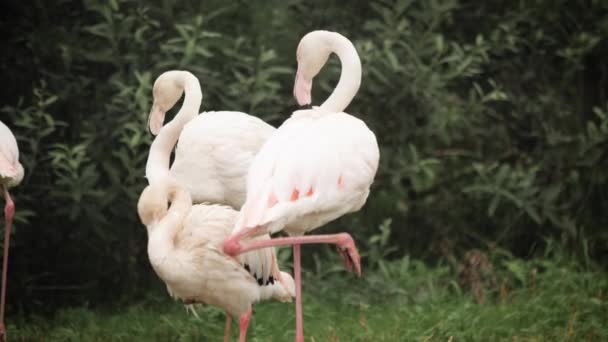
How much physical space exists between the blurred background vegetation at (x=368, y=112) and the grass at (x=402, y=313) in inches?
12.5

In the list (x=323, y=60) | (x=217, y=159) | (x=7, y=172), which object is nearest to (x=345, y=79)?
(x=323, y=60)

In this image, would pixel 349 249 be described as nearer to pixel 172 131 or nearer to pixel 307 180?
pixel 307 180

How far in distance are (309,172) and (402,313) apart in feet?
6.82

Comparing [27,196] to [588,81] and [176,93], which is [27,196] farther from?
[588,81]

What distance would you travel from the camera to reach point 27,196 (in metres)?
6.78

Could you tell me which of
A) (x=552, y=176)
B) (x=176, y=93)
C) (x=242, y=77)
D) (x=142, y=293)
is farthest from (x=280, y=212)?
(x=552, y=176)

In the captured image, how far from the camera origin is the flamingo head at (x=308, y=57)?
5316 mm

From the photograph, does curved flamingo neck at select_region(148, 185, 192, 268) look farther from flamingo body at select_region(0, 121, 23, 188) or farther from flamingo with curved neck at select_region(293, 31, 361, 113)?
flamingo body at select_region(0, 121, 23, 188)

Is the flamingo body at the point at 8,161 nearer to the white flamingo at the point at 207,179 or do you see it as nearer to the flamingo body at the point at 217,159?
the white flamingo at the point at 207,179

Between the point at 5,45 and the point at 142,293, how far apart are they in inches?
80.2

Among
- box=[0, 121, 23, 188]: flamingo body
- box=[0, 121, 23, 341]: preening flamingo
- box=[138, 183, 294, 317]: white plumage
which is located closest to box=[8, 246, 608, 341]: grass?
box=[0, 121, 23, 341]: preening flamingo

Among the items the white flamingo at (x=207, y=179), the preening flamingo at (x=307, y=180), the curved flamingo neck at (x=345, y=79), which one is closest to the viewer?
the preening flamingo at (x=307, y=180)

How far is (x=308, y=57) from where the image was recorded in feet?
17.5

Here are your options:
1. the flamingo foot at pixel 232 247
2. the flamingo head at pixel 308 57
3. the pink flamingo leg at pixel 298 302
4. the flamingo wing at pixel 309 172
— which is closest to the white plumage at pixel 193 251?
the pink flamingo leg at pixel 298 302
